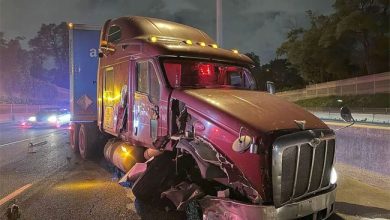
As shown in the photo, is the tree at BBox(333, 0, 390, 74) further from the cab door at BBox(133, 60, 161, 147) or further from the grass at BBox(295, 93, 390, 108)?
the cab door at BBox(133, 60, 161, 147)

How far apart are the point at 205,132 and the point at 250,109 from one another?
68 centimetres

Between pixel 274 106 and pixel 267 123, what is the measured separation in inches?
29.6

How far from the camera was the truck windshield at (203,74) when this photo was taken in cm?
696

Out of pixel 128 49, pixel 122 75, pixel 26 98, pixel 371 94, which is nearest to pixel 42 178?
pixel 122 75

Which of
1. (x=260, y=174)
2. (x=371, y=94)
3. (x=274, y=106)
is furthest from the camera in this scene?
(x=371, y=94)

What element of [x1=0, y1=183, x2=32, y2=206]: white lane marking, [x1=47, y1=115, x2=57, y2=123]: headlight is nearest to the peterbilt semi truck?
[x1=0, y1=183, x2=32, y2=206]: white lane marking

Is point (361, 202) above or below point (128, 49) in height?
below

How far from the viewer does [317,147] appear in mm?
5293

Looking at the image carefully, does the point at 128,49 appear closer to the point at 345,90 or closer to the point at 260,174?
the point at 260,174

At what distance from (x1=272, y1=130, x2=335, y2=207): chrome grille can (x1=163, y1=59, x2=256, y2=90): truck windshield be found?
2.30 m

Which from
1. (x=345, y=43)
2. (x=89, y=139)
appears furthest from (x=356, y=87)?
(x=89, y=139)

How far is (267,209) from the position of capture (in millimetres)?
4719

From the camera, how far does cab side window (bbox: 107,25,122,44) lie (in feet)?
30.0

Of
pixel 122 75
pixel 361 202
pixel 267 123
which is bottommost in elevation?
pixel 361 202
